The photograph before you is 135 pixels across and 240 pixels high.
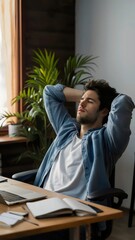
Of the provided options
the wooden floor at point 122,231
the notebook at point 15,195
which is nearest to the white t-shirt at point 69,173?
the notebook at point 15,195

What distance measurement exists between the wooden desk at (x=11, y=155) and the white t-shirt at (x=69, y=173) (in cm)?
148

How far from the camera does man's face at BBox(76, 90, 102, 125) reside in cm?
245

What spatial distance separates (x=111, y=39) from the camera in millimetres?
4168

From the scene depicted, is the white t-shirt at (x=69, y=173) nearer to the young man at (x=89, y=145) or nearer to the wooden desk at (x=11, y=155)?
the young man at (x=89, y=145)

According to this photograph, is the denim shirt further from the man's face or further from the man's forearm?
the man's forearm

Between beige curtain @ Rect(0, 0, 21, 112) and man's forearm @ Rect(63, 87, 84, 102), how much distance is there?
1425mm

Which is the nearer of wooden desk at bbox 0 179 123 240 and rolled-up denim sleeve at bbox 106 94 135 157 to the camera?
wooden desk at bbox 0 179 123 240

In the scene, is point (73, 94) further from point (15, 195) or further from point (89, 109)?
point (15, 195)

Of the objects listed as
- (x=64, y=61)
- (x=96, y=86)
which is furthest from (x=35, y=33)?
(x=96, y=86)

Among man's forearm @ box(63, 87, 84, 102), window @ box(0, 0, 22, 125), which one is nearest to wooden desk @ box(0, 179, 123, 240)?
man's forearm @ box(63, 87, 84, 102)

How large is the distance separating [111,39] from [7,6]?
1032 mm

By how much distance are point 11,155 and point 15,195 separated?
7.16 ft

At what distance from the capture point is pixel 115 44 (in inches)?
163

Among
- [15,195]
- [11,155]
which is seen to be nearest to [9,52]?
[11,155]
